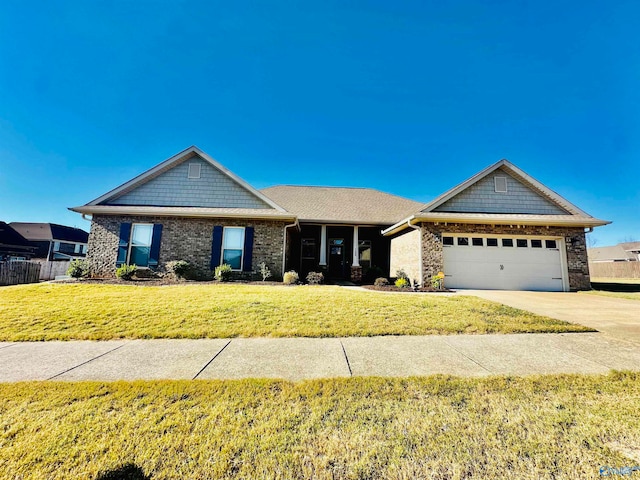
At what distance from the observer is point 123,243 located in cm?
1190

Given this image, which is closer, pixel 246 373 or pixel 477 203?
pixel 246 373

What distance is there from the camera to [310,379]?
309 cm

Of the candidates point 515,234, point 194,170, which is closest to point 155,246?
point 194,170

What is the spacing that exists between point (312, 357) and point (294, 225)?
29.8 ft

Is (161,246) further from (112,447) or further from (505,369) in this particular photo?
(505,369)

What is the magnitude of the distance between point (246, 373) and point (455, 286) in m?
10.7

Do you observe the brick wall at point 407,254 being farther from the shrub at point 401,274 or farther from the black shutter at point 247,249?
the black shutter at point 247,249

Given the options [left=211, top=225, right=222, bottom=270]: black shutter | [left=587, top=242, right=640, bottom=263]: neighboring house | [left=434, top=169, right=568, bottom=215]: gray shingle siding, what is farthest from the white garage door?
[left=587, top=242, right=640, bottom=263]: neighboring house

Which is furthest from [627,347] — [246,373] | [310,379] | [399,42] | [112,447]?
[399,42]

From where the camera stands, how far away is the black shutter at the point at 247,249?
11977mm

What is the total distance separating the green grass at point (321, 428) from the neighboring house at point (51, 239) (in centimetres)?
3731

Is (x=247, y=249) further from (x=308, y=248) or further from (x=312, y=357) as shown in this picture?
(x=312, y=357)

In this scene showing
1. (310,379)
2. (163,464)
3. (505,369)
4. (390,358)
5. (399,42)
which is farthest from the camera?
(399,42)

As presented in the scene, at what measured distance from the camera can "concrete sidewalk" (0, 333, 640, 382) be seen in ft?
10.9
